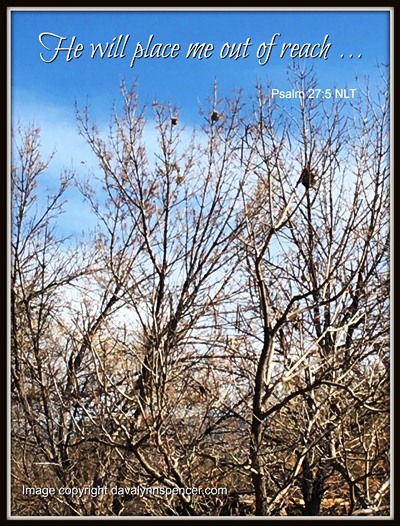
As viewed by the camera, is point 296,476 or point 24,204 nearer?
point 296,476

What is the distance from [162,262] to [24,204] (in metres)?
0.94

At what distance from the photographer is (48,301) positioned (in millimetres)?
4930

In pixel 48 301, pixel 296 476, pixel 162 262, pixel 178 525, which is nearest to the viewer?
pixel 178 525

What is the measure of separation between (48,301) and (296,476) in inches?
82.4

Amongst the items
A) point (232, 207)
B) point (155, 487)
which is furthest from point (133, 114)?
point (155, 487)

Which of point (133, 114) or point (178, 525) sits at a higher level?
point (133, 114)

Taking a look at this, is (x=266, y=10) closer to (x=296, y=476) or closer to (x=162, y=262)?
(x=162, y=262)

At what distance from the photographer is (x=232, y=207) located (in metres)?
4.57

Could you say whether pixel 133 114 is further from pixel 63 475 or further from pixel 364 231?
pixel 63 475

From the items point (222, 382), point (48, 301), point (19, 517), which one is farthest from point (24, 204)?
point (19, 517)
